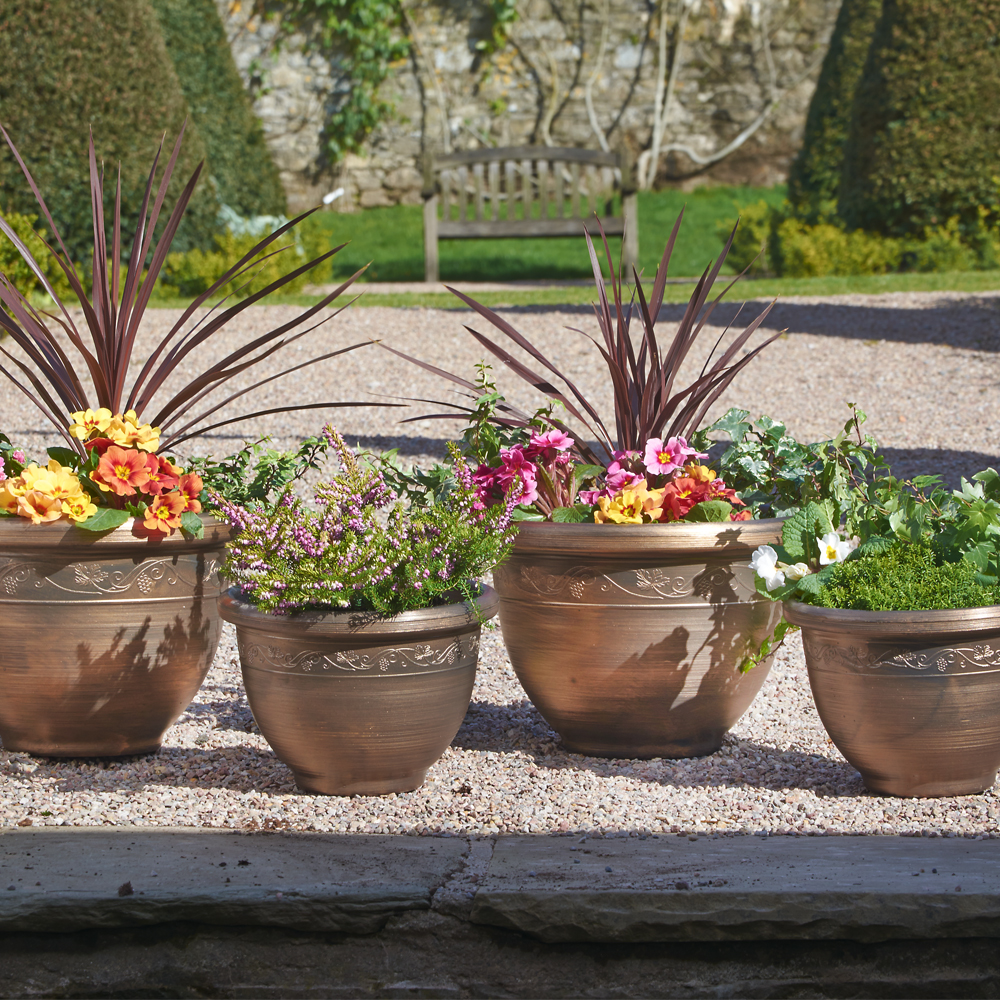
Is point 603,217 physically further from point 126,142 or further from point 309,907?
point 309,907

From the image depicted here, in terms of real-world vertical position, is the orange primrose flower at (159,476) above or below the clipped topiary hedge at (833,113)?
below

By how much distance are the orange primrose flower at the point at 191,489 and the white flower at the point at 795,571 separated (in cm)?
118

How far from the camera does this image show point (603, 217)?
10.8m

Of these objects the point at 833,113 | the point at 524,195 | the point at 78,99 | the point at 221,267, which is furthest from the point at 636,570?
the point at 833,113

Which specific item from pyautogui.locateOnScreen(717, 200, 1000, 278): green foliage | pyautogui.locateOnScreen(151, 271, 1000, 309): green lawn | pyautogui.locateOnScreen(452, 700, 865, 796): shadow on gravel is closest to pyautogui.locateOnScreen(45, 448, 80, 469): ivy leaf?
pyautogui.locateOnScreen(452, 700, 865, 796): shadow on gravel

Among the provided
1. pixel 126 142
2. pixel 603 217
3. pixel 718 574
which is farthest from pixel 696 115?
pixel 718 574

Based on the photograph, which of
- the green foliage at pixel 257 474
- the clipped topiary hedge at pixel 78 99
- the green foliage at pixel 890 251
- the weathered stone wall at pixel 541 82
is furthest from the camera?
the weathered stone wall at pixel 541 82

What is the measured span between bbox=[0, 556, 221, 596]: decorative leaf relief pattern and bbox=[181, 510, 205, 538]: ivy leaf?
73 millimetres

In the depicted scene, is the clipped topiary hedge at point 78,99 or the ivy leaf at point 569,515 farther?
the clipped topiary hedge at point 78,99

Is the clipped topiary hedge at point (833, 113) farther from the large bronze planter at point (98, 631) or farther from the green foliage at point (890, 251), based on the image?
the large bronze planter at point (98, 631)

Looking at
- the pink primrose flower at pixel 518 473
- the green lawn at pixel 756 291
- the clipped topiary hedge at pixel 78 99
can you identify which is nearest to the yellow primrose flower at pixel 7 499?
the pink primrose flower at pixel 518 473

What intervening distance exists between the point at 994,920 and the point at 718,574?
2.86ft

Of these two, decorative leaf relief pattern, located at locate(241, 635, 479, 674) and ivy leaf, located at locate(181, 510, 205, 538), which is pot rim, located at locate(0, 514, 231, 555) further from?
decorative leaf relief pattern, located at locate(241, 635, 479, 674)

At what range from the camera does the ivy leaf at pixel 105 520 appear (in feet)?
7.73
